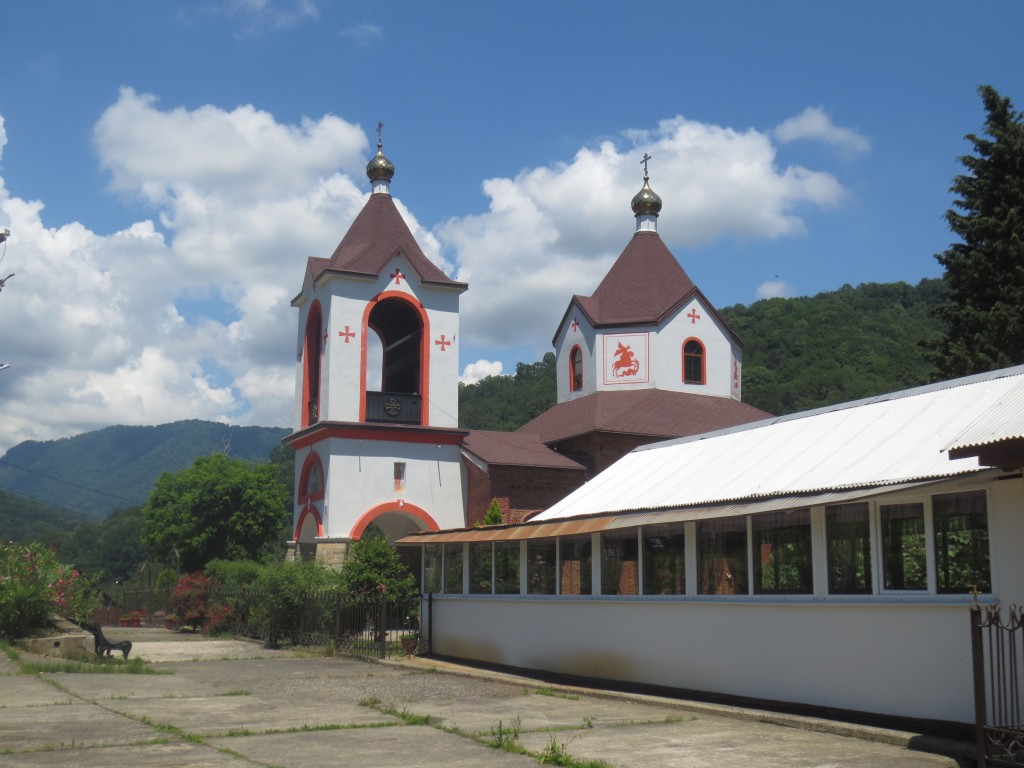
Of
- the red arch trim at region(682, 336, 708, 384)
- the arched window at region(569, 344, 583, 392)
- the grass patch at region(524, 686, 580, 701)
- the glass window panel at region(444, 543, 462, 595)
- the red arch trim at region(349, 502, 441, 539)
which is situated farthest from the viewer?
the arched window at region(569, 344, 583, 392)

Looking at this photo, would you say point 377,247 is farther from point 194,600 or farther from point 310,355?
point 194,600

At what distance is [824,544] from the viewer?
41.6 ft

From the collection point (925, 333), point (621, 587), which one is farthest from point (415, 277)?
point (925, 333)

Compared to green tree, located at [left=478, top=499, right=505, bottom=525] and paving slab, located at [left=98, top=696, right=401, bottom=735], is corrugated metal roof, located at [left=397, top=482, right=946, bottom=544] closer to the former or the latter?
paving slab, located at [left=98, top=696, right=401, bottom=735]

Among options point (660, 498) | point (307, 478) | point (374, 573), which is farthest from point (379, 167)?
point (660, 498)

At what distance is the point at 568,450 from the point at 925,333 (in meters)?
26.7

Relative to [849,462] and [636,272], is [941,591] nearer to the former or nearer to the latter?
[849,462]

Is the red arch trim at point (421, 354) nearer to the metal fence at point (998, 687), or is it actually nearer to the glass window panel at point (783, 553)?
the glass window panel at point (783, 553)

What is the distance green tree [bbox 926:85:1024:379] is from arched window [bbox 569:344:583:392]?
11454 millimetres

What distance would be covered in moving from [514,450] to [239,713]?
61.2ft

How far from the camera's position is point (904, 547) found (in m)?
11.7

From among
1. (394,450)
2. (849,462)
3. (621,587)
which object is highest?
(394,450)

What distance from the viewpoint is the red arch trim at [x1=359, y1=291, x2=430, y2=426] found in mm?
30891

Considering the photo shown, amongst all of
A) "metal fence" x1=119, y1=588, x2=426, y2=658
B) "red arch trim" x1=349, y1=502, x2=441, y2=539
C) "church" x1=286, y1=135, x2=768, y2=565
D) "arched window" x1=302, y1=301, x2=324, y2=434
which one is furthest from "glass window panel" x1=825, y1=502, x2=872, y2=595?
"arched window" x1=302, y1=301, x2=324, y2=434
